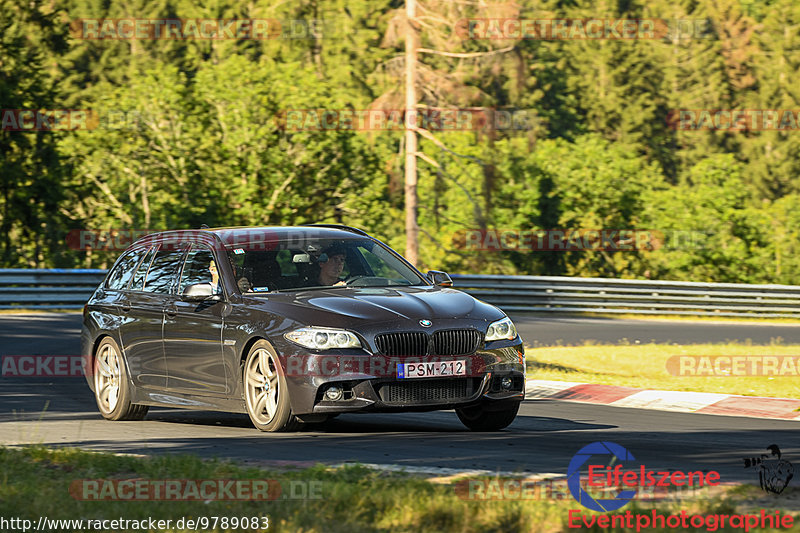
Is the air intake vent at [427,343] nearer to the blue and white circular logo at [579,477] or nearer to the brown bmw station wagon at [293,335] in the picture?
the brown bmw station wagon at [293,335]

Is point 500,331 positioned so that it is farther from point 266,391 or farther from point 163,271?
point 163,271

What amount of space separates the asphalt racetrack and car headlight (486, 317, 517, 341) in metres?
0.76

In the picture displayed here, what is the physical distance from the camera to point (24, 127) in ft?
124

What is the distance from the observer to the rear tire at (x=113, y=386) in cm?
1127

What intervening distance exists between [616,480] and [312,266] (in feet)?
13.2

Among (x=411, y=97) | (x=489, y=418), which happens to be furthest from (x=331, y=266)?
(x=411, y=97)

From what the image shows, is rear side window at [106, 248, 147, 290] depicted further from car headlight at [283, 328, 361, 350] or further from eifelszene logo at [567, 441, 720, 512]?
eifelszene logo at [567, 441, 720, 512]

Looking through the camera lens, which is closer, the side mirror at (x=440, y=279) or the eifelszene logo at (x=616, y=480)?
the eifelszene logo at (x=616, y=480)

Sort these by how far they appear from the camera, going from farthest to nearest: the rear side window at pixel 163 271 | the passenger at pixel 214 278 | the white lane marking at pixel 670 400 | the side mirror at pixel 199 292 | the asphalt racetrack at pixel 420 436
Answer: the white lane marking at pixel 670 400
the rear side window at pixel 163 271
the passenger at pixel 214 278
the side mirror at pixel 199 292
the asphalt racetrack at pixel 420 436

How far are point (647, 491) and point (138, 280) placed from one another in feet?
20.5

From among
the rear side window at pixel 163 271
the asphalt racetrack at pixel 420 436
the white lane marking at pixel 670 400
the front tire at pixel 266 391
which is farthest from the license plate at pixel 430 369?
the white lane marking at pixel 670 400

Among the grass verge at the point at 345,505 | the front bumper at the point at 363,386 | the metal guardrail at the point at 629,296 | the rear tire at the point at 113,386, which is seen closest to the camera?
the grass verge at the point at 345,505

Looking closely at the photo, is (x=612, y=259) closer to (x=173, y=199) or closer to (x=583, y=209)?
(x=583, y=209)

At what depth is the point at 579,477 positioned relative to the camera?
7.10 m
